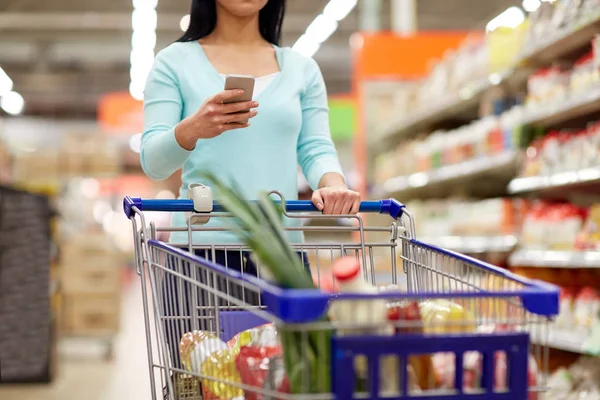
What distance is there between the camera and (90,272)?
6945 mm

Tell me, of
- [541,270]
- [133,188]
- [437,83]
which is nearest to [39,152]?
[437,83]

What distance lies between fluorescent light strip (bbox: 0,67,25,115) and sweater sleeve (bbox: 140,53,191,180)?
18.5 metres

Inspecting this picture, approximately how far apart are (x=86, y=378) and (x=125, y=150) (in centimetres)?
1333

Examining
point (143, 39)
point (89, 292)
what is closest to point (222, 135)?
point (89, 292)

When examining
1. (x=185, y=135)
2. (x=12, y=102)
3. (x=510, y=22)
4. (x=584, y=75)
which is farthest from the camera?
(x=12, y=102)

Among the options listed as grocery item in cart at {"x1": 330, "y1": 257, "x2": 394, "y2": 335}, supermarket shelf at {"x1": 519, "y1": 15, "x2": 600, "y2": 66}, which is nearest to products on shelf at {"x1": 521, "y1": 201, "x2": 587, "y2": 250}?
supermarket shelf at {"x1": 519, "y1": 15, "x2": 600, "y2": 66}

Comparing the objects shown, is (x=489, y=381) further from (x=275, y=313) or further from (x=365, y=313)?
(x=275, y=313)

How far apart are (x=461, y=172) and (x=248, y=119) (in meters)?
3.71

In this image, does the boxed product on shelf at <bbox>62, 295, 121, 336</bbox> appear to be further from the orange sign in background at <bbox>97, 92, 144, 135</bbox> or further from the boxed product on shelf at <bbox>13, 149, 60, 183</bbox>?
the orange sign in background at <bbox>97, 92, 144, 135</bbox>

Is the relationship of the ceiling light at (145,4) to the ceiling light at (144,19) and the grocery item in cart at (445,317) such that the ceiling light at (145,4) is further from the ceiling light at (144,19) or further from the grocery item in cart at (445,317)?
the grocery item in cart at (445,317)

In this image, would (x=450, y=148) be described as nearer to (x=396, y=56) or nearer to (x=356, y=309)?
(x=396, y=56)

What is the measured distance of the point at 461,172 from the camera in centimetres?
545

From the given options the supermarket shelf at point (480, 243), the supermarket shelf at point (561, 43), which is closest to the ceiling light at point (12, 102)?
the supermarket shelf at point (480, 243)

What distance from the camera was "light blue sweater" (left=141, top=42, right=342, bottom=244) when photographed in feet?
6.46
